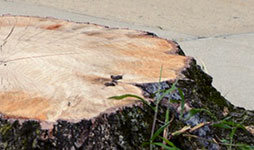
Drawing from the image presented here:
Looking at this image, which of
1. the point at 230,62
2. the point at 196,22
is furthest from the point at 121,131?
the point at 196,22

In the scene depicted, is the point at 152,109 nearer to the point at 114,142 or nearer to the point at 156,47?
the point at 114,142

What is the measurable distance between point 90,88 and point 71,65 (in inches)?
8.1

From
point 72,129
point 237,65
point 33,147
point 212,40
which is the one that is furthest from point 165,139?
point 212,40

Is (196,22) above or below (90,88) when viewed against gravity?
below

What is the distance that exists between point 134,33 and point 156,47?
0.15 metres

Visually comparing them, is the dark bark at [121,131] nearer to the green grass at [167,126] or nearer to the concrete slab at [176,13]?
the green grass at [167,126]

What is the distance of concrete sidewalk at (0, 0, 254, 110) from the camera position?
13.0 ft

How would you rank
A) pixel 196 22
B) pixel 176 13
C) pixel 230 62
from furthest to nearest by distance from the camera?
1. pixel 176 13
2. pixel 196 22
3. pixel 230 62

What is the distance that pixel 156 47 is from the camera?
2.23 meters

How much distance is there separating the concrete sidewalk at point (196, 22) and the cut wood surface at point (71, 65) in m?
1.52

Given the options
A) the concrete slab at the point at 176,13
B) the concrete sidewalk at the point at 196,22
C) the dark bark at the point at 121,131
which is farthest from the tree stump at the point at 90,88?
the concrete slab at the point at 176,13

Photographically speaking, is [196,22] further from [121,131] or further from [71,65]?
[121,131]

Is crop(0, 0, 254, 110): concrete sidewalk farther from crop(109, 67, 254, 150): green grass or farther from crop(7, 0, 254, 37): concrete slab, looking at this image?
crop(109, 67, 254, 150): green grass

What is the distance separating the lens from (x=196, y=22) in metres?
5.06
